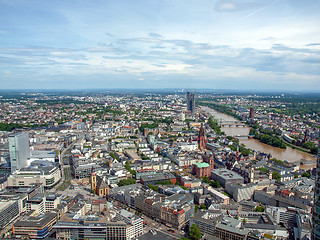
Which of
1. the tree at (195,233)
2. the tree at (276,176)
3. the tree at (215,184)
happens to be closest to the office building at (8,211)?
the tree at (195,233)

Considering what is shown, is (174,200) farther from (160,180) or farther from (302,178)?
(302,178)

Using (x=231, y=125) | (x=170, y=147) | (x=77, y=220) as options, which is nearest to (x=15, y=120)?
(x=170, y=147)

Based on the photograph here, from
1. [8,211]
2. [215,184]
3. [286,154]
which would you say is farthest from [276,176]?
[8,211]

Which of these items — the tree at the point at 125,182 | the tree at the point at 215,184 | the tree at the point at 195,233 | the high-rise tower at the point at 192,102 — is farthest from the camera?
the high-rise tower at the point at 192,102

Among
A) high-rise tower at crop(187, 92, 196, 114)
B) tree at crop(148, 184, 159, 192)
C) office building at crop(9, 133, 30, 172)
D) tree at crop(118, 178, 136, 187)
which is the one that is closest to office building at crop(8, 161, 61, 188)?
office building at crop(9, 133, 30, 172)

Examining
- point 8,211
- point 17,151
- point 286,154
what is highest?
point 17,151

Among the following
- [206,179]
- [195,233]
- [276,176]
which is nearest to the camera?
[195,233]

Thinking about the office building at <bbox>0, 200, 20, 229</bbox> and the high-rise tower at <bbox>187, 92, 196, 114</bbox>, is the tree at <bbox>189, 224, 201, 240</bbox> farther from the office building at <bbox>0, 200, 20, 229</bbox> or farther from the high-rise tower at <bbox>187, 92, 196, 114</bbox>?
the high-rise tower at <bbox>187, 92, 196, 114</bbox>

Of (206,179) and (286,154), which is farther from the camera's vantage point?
(286,154)

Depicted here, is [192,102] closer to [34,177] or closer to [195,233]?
[34,177]

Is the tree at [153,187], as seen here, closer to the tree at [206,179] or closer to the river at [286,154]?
the tree at [206,179]

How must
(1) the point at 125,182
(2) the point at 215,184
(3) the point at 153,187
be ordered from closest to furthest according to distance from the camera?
(3) the point at 153,187, (1) the point at 125,182, (2) the point at 215,184

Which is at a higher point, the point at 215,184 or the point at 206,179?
the point at 206,179
